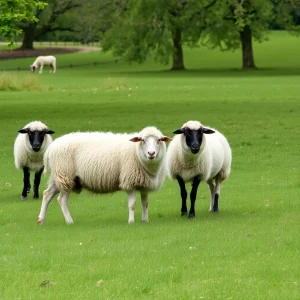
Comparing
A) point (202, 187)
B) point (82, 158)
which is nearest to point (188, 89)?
point (202, 187)

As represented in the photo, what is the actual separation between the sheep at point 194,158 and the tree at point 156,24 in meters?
46.0

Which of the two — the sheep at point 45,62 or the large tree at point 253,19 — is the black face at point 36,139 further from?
the sheep at point 45,62

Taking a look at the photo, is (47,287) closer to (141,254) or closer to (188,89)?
(141,254)

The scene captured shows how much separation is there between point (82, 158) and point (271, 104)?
2357 cm

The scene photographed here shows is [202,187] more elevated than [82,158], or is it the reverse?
[82,158]

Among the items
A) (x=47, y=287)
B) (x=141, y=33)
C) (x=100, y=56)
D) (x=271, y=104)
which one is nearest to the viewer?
(x=47, y=287)

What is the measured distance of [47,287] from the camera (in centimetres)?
850

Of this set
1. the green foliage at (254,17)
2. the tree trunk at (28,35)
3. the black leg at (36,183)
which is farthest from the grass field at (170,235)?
the tree trunk at (28,35)

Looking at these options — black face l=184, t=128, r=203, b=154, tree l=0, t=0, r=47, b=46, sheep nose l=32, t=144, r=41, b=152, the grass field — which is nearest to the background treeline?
tree l=0, t=0, r=47, b=46

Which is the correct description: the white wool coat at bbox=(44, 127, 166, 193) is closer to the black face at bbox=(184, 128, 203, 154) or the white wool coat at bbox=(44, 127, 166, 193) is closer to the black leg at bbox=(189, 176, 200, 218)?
the black face at bbox=(184, 128, 203, 154)

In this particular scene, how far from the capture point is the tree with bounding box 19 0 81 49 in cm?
8806

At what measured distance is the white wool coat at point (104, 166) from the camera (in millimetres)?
13016

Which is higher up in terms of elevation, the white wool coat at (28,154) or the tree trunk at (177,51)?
the white wool coat at (28,154)

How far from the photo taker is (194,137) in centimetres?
1329
